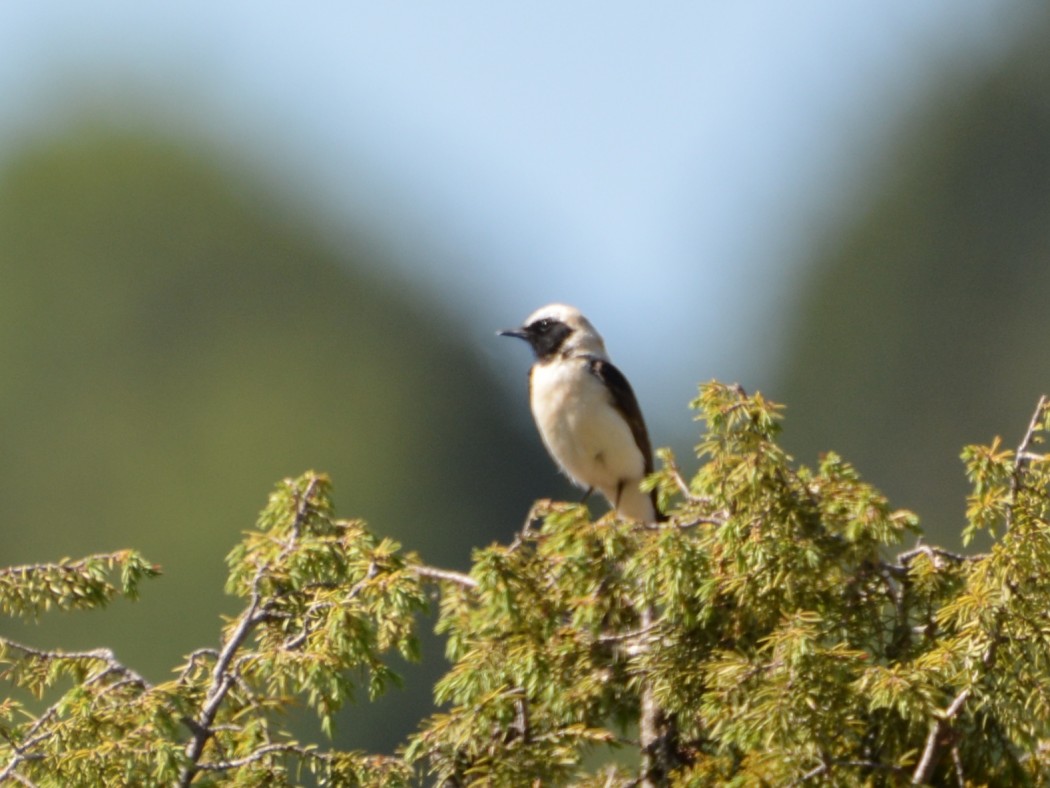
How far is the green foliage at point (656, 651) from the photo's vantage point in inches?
200

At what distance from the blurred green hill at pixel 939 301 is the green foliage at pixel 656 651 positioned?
181 feet

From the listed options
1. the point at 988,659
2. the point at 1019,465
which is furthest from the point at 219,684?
the point at 1019,465

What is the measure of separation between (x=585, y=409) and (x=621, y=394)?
30 cm

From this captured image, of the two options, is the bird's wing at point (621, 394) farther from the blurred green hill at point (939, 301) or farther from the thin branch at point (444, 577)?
the blurred green hill at point (939, 301)

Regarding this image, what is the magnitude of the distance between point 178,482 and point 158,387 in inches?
309

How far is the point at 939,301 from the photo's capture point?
79.7 meters

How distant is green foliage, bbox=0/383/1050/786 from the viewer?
507 cm

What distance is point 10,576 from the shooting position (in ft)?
18.1

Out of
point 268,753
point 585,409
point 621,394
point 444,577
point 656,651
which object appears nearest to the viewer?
point 268,753

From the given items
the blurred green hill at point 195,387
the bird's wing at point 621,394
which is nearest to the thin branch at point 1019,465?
the bird's wing at point 621,394

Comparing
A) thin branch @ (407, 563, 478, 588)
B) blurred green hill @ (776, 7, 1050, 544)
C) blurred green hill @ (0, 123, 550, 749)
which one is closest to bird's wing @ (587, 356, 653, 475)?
thin branch @ (407, 563, 478, 588)

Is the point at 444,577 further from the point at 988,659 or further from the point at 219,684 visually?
the point at 988,659

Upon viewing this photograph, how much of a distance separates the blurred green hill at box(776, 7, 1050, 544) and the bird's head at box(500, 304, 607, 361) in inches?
1991

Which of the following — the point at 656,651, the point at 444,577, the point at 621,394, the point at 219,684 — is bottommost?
the point at 219,684
